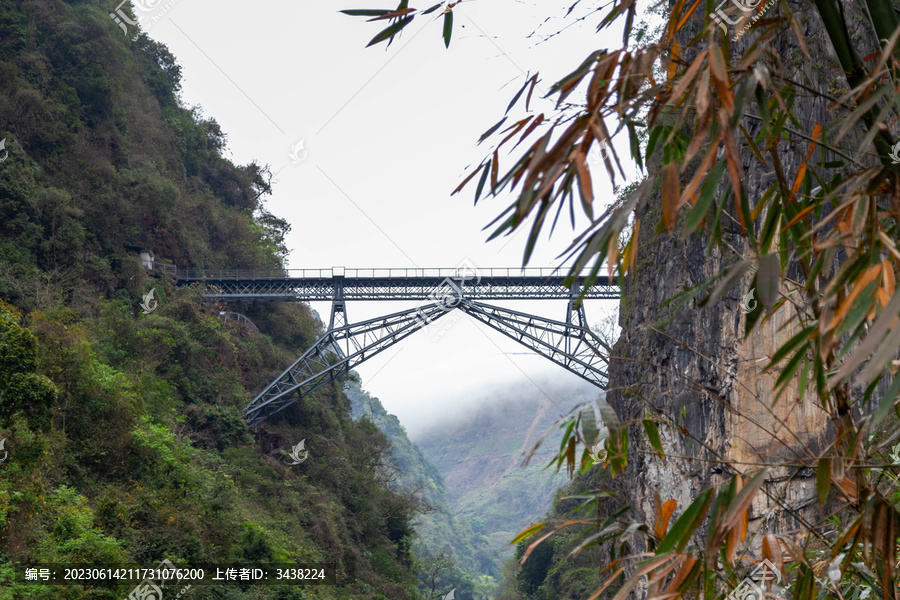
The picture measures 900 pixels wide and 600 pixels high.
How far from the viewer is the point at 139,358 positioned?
16.4 meters

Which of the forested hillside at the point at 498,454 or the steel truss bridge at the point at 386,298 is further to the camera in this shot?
the forested hillside at the point at 498,454

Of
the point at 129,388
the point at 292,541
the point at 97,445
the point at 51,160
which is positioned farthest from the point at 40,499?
the point at 51,160

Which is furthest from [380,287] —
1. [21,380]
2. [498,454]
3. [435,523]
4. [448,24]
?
[498,454]

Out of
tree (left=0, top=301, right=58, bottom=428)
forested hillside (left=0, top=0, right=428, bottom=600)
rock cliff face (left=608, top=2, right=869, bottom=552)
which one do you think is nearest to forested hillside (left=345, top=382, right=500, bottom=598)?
forested hillside (left=0, top=0, right=428, bottom=600)

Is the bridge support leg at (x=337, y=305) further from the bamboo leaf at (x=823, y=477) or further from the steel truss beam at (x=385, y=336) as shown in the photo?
the bamboo leaf at (x=823, y=477)

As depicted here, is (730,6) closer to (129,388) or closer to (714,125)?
(714,125)

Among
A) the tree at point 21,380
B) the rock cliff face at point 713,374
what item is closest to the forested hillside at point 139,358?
the tree at point 21,380

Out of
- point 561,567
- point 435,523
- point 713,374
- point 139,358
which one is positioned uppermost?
point 139,358

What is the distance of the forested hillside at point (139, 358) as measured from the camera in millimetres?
9906

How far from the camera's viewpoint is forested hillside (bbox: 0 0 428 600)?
390 inches

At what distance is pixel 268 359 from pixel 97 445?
39.3ft

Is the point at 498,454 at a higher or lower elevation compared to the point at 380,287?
lower

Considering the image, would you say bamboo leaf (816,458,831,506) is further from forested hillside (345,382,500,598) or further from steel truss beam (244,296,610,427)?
forested hillside (345,382,500,598)

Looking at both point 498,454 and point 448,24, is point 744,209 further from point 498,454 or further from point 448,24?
point 498,454
